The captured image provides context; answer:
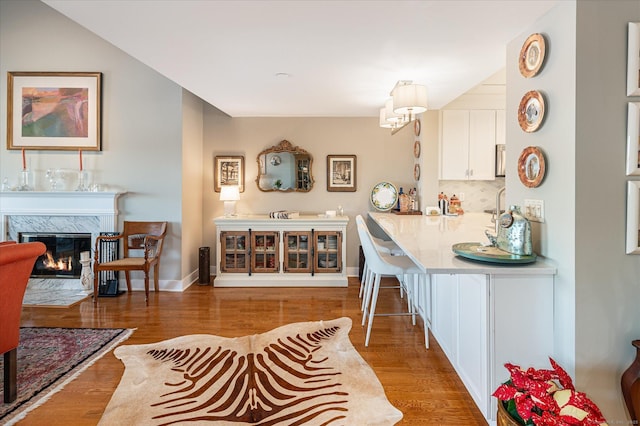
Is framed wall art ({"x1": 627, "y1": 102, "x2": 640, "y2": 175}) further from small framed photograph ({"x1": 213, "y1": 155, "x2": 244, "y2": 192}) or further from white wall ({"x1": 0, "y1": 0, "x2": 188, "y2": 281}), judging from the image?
small framed photograph ({"x1": 213, "y1": 155, "x2": 244, "y2": 192})

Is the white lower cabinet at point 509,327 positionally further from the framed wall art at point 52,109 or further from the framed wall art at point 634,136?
the framed wall art at point 52,109

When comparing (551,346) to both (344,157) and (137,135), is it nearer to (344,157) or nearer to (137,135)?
(344,157)

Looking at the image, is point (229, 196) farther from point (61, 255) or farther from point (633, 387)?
point (633, 387)

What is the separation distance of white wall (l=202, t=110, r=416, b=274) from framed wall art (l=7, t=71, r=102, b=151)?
140cm

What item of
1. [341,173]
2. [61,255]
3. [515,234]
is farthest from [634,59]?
[61,255]

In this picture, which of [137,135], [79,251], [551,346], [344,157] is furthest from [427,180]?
[79,251]

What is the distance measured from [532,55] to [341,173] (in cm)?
314

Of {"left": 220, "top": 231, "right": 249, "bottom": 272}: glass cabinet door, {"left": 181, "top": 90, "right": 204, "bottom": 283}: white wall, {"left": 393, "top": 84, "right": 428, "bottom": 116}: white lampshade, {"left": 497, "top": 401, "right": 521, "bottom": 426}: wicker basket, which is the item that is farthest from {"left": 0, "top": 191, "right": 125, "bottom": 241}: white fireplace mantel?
{"left": 497, "top": 401, "right": 521, "bottom": 426}: wicker basket

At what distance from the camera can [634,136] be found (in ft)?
5.44

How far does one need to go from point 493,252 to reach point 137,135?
13.6 ft

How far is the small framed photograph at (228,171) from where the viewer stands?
4.99 meters

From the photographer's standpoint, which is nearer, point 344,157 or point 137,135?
point 137,135

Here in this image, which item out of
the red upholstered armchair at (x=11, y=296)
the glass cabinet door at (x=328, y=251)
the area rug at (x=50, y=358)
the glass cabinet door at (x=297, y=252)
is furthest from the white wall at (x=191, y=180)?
the red upholstered armchair at (x=11, y=296)

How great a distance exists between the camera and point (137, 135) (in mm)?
4277
